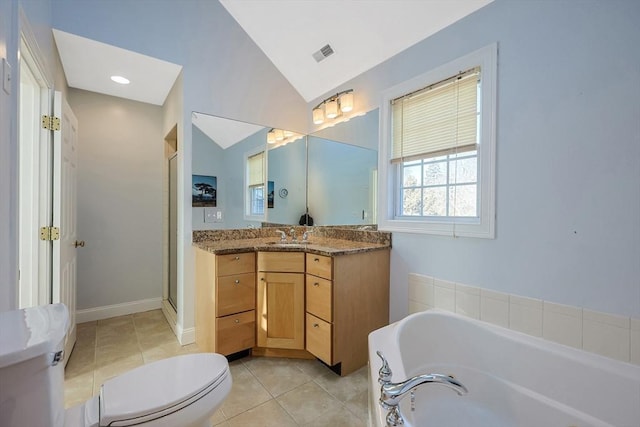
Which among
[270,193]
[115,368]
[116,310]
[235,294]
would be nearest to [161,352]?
[115,368]

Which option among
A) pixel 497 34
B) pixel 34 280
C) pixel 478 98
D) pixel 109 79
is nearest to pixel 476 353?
pixel 478 98

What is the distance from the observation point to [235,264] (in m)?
2.08

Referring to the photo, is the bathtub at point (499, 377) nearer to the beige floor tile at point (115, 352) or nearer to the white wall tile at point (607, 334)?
the white wall tile at point (607, 334)

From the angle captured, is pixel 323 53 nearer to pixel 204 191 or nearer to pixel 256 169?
pixel 256 169

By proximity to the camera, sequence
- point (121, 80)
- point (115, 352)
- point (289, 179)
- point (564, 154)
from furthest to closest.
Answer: point (289, 179) → point (121, 80) → point (115, 352) → point (564, 154)

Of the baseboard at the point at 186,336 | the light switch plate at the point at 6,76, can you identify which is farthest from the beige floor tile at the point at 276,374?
the light switch plate at the point at 6,76

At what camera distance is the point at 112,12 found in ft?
6.82

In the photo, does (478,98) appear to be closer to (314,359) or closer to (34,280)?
(314,359)

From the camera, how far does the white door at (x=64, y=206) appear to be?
71.2 inches

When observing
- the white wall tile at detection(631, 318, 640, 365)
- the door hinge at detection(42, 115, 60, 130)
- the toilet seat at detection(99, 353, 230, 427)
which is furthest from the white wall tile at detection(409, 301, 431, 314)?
the door hinge at detection(42, 115, 60, 130)

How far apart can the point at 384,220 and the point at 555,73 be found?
1294mm

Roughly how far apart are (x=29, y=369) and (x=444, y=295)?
1.92m

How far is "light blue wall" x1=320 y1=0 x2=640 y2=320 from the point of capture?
123 centimetres

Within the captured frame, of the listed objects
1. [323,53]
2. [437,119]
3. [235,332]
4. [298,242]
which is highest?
[323,53]
